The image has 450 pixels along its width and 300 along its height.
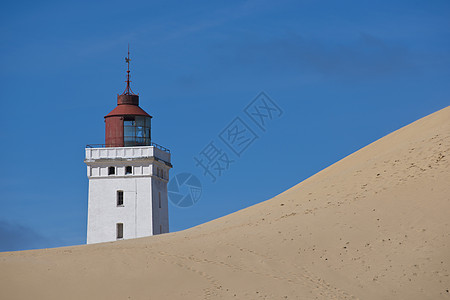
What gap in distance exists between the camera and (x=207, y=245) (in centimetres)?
3378

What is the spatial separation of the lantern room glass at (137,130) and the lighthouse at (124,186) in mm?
72

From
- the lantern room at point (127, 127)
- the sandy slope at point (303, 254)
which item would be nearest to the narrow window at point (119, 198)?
the lantern room at point (127, 127)

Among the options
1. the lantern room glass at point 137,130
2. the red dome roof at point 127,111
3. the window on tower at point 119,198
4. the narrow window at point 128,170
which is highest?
the red dome roof at point 127,111

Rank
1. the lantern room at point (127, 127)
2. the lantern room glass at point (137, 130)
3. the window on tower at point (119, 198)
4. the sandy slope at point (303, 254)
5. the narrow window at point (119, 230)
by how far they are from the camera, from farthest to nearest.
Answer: the lantern room glass at point (137, 130)
the lantern room at point (127, 127)
the window on tower at point (119, 198)
the narrow window at point (119, 230)
the sandy slope at point (303, 254)

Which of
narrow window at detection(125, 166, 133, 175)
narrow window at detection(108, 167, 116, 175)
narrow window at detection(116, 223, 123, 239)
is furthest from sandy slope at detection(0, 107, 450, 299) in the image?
narrow window at detection(108, 167, 116, 175)

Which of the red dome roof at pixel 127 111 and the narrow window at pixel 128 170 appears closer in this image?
the narrow window at pixel 128 170

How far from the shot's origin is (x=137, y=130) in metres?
63.2

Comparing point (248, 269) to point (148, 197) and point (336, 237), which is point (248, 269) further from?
point (148, 197)

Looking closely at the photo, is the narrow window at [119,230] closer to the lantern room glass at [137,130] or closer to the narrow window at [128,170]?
the narrow window at [128,170]

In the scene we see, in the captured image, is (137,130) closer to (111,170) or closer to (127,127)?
(127,127)

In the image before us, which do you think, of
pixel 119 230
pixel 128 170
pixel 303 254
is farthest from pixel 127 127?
pixel 303 254

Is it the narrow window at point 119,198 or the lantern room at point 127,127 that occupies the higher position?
the lantern room at point 127,127

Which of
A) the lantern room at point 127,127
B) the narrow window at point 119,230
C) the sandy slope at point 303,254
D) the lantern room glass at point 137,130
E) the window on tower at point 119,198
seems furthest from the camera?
the lantern room glass at point 137,130

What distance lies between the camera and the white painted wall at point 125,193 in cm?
5984
